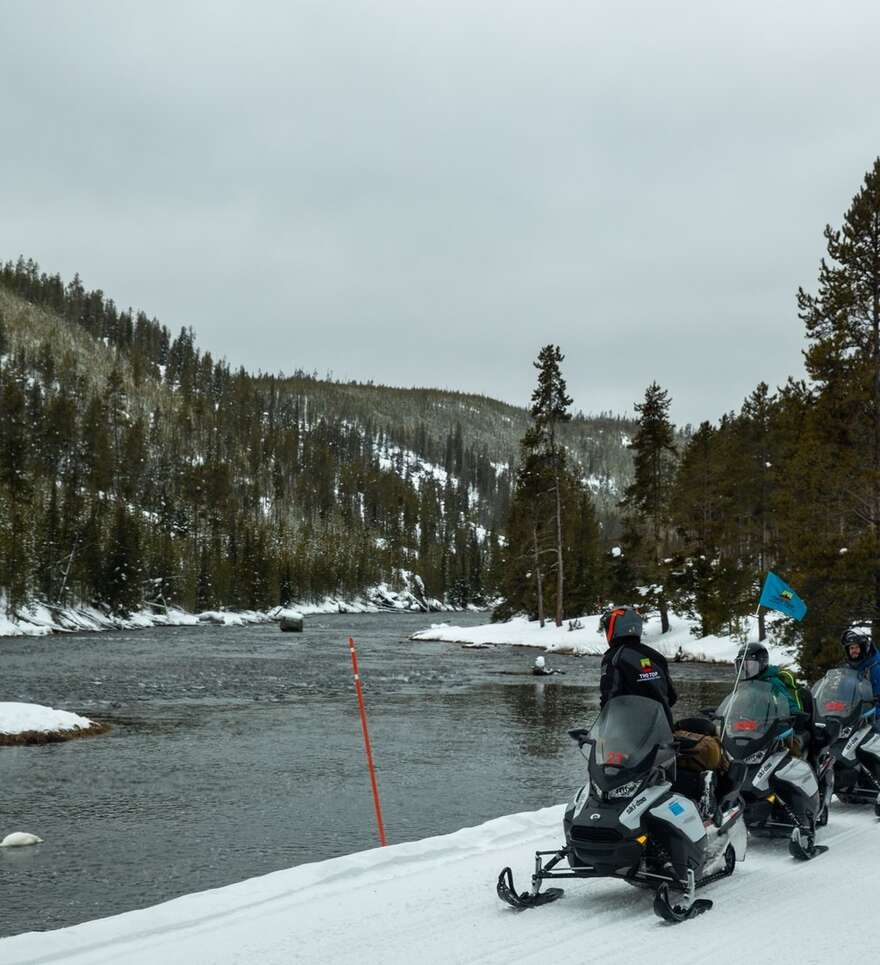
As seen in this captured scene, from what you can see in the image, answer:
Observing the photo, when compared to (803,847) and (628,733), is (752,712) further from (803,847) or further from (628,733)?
(628,733)

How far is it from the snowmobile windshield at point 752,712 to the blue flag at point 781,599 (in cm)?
151

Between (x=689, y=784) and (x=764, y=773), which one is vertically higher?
(x=689, y=784)

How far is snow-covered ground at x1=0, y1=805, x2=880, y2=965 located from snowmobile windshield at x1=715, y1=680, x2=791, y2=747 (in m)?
1.18

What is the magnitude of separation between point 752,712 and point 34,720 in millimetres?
16440

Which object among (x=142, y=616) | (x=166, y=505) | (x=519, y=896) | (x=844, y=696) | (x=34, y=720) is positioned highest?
(x=166, y=505)

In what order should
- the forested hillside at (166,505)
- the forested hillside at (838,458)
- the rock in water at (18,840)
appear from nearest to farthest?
the rock in water at (18,840) → the forested hillside at (838,458) → the forested hillside at (166,505)

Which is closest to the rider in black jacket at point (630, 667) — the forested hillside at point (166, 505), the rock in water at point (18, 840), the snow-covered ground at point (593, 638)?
the rock in water at point (18, 840)

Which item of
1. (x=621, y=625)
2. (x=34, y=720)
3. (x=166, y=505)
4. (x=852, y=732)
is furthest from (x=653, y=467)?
(x=166, y=505)

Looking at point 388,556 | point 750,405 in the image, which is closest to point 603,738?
point 750,405

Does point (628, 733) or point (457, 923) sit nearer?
point (457, 923)

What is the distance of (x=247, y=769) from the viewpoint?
59.4 feet

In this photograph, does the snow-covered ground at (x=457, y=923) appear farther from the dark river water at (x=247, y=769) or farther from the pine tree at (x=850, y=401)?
the pine tree at (x=850, y=401)

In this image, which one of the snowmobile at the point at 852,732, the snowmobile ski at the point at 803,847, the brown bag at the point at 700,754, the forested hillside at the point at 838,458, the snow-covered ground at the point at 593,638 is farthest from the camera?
the snow-covered ground at the point at 593,638

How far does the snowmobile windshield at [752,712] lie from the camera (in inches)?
388
